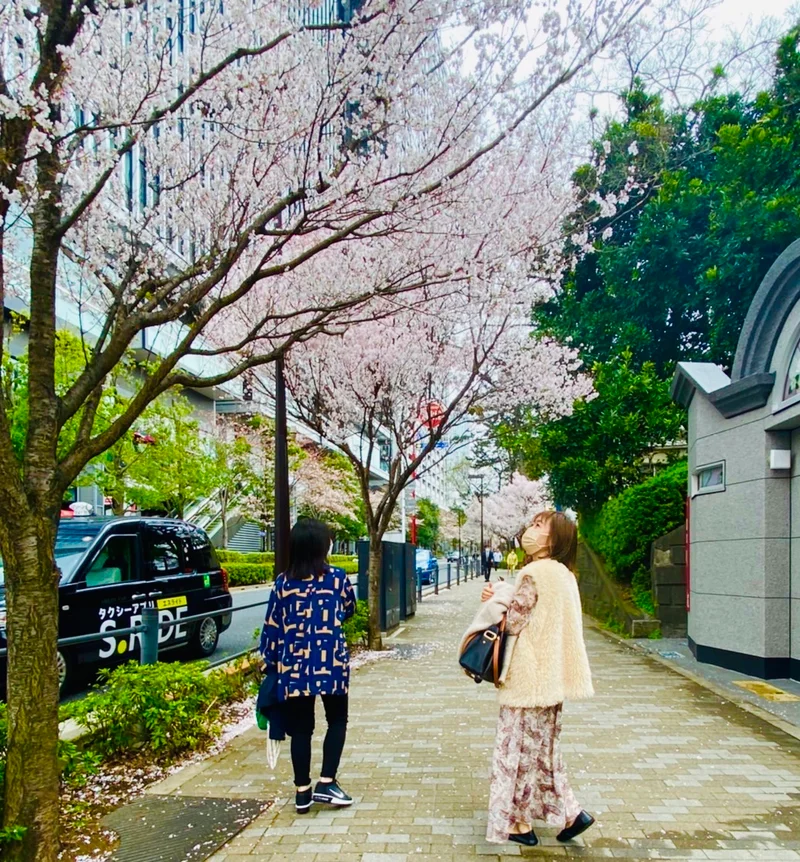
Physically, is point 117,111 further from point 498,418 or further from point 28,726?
point 498,418

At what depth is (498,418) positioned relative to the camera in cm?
1719

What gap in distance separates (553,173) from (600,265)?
10041mm

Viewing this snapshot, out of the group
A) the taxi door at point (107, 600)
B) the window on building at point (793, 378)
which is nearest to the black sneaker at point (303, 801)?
the taxi door at point (107, 600)

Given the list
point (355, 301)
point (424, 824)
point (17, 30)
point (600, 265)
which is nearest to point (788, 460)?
point (355, 301)

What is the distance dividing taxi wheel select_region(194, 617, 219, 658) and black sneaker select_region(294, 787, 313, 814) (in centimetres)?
600

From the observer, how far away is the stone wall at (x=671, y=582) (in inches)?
493

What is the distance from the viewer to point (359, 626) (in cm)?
1152

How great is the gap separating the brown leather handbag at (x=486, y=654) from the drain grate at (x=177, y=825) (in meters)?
1.56

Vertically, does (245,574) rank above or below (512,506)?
below

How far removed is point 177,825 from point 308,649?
1181mm

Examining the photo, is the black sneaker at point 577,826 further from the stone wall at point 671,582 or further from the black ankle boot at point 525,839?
the stone wall at point 671,582

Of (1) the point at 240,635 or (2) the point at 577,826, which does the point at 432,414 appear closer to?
(1) the point at 240,635

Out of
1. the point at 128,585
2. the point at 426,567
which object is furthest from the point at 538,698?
the point at 426,567

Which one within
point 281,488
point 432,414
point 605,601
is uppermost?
point 432,414
